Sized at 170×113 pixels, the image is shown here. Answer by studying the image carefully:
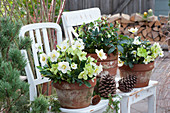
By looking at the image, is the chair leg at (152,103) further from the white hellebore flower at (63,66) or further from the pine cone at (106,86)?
the white hellebore flower at (63,66)

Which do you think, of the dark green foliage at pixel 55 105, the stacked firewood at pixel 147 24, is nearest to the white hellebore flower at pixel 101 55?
the dark green foliage at pixel 55 105

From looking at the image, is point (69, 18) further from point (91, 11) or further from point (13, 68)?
point (13, 68)

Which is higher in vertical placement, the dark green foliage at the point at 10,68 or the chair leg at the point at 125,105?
the dark green foliage at the point at 10,68

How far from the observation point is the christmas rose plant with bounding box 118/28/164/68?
167 cm

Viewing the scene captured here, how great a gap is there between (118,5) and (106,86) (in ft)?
18.1

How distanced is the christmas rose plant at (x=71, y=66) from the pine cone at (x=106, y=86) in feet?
0.42

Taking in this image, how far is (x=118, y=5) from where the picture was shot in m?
6.74

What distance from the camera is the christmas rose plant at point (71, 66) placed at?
132cm

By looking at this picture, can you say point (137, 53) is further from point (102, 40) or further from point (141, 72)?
point (102, 40)

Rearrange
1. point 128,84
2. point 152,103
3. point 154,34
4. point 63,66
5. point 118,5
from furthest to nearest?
1. point 118,5
2. point 154,34
3. point 152,103
4. point 128,84
5. point 63,66

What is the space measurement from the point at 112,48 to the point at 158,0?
6536mm

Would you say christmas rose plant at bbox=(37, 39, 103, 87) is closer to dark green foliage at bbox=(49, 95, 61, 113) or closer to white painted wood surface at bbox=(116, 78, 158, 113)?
dark green foliage at bbox=(49, 95, 61, 113)

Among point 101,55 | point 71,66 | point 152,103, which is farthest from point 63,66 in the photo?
point 152,103

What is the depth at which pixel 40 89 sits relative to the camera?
7.18 feet
